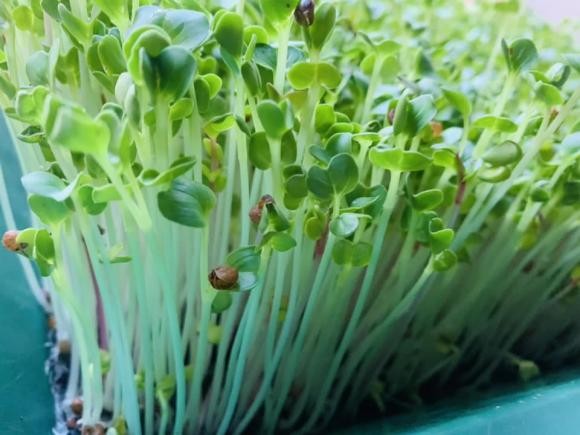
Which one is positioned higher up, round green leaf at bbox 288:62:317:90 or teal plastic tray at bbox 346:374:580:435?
round green leaf at bbox 288:62:317:90

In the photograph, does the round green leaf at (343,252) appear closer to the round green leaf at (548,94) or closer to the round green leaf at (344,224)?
the round green leaf at (344,224)

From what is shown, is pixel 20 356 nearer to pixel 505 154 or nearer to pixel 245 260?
pixel 245 260

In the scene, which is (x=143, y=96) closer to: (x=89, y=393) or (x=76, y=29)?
(x=76, y=29)

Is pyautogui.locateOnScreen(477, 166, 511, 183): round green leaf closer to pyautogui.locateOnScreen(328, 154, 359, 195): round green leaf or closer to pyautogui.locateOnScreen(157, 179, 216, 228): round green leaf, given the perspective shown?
pyautogui.locateOnScreen(328, 154, 359, 195): round green leaf

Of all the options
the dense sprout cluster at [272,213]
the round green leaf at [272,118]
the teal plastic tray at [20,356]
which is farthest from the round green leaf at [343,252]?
the teal plastic tray at [20,356]

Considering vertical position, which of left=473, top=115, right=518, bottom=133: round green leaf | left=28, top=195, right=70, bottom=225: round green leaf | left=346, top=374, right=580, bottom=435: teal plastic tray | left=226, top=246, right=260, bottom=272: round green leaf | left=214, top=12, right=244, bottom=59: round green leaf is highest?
left=214, top=12, right=244, bottom=59: round green leaf

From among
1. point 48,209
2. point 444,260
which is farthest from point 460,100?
point 48,209

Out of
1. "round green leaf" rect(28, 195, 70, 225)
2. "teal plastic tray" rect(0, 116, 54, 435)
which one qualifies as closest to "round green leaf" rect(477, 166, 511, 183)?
"round green leaf" rect(28, 195, 70, 225)

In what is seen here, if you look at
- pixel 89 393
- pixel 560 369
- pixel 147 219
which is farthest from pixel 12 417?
pixel 560 369
